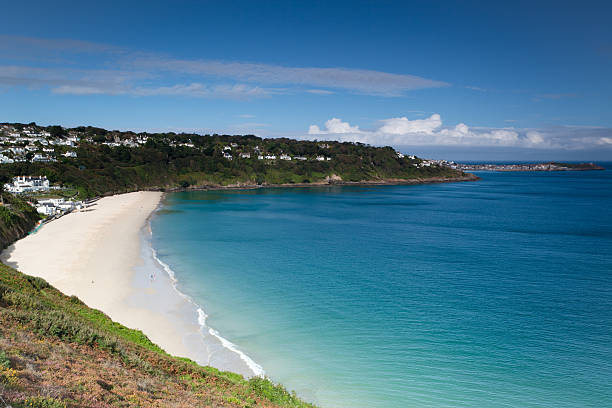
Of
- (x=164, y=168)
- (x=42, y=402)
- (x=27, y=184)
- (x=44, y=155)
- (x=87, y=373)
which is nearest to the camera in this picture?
(x=42, y=402)

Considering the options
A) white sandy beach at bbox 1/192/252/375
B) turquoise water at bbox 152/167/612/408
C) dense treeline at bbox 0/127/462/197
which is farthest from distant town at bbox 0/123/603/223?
turquoise water at bbox 152/167/612/408

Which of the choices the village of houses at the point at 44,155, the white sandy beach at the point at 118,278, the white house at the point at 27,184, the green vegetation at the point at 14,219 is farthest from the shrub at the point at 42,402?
the white house at the point at 27,184

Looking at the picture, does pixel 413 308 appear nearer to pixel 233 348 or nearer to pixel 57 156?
pixel 233 348

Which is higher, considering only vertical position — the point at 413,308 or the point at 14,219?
the point at 14,219

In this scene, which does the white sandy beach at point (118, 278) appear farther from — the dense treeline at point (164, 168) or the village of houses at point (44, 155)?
the dense treeline at point (164, 168)

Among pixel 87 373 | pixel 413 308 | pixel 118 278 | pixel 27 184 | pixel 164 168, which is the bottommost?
pixel 413 308

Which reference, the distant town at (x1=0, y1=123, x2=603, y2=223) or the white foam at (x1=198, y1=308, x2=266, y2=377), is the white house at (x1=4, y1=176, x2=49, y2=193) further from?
the white foam at (x1=198, y1=308, x2=266, y2=377)

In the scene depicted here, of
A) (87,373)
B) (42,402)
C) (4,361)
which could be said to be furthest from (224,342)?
(42,402)

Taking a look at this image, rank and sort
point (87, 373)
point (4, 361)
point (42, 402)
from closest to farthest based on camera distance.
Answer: point (42, 402)
point (4, 361)
point (87, 373)
